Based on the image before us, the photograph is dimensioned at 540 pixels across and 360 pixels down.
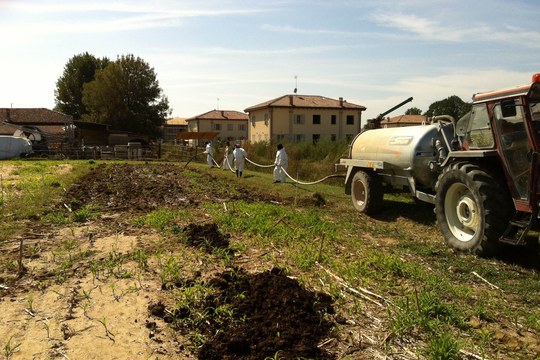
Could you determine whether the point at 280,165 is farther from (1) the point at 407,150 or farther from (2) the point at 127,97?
(2) the point at 127,97

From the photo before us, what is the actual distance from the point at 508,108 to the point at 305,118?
158ft

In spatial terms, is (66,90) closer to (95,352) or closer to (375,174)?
(375,174)

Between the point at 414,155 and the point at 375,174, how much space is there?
6.85ft

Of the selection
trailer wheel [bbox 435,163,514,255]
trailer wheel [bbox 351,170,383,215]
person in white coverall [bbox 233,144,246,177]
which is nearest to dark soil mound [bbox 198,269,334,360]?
trailer wheel [bbox 435,163,514,255]

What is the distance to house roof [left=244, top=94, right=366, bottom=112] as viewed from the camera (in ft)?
176

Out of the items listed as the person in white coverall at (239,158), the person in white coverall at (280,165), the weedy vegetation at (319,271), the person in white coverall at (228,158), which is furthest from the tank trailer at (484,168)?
the person in white coverall at (228,158)

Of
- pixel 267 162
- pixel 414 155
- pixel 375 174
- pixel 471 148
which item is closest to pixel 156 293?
pixel 471 148

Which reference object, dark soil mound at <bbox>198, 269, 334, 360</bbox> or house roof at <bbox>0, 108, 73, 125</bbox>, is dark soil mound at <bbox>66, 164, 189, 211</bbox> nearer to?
dark soil mound at <bbox>198, 269, 334, 360</bbox>

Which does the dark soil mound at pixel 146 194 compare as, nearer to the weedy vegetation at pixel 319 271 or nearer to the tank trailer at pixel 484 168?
the weedy vegetation at pixel 319 271

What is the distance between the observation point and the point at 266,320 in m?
4.48

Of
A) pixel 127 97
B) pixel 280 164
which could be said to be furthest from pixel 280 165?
pixel 127 97

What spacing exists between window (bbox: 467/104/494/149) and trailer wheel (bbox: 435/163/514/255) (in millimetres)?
444

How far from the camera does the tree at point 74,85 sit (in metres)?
65.6

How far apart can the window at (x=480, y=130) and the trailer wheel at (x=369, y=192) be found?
3.51 m
